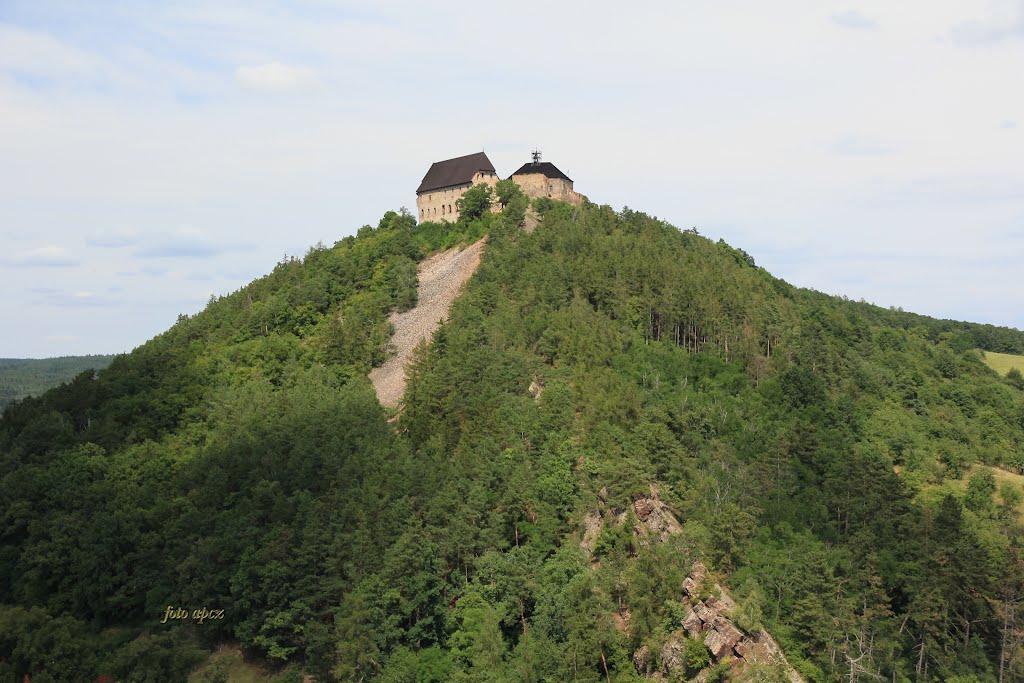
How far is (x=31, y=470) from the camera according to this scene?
3706 inches

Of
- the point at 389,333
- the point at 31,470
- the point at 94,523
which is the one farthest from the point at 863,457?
the point at 31,470

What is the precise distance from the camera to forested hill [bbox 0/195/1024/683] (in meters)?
65.1

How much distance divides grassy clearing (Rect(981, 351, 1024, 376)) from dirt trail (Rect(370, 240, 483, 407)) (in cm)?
9336

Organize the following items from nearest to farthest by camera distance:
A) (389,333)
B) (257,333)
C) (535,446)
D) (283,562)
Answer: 1. (283,562)
2. (535,446)
3. (389,333)
4. (257,333)

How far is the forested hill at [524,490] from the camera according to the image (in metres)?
65.1

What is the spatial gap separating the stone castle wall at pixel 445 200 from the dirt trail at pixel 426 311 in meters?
13.8

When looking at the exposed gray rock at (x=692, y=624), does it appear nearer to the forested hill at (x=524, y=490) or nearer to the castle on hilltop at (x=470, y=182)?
the forested hill at (x=524, y=490)

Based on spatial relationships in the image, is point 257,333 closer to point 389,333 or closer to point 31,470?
point 389,333

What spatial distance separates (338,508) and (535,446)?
1713 centimetres

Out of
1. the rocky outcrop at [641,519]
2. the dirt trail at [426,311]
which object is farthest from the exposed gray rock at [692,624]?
the dirt trail at [426,311]

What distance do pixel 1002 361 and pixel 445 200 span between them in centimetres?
10484

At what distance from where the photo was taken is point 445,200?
5507 inches

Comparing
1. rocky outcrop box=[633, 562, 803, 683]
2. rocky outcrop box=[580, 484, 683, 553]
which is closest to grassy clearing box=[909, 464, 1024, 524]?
rocky outcrop box=[580, 484, 683, 553]

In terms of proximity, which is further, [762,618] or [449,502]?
[449,502]
